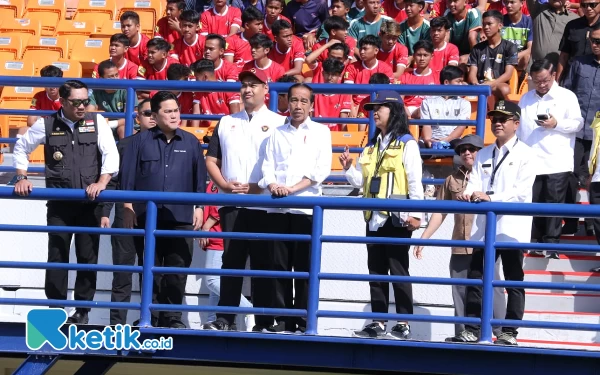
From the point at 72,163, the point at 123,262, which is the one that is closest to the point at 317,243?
the point at 123,262

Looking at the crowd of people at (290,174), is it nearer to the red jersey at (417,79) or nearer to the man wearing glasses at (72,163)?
the man wearing glasses at (72,163)

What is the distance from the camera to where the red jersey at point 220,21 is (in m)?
13.5

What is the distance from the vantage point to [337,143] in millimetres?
10336

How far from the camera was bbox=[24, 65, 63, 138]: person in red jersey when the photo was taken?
1111cm

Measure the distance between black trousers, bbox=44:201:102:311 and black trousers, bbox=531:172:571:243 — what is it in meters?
3.70

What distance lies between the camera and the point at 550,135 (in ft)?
31.1

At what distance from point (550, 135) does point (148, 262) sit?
12.7ft

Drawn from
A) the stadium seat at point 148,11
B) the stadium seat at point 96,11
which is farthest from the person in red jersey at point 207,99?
the stadium seat at point 96,11

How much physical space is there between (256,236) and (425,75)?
4820 mm

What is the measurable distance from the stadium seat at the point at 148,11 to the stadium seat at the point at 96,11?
0.33 m

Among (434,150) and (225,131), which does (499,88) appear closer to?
(434,150)

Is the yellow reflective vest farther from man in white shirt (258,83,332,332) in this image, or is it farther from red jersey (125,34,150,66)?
red jersey (125,34,150,66)

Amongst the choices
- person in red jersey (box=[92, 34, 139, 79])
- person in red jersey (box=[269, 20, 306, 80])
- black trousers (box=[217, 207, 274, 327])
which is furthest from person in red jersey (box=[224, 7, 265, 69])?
black trousers (box=[217, 207, 274, 327])

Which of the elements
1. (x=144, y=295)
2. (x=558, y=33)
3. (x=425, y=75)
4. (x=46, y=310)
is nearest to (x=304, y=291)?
(x=144, y=295)
